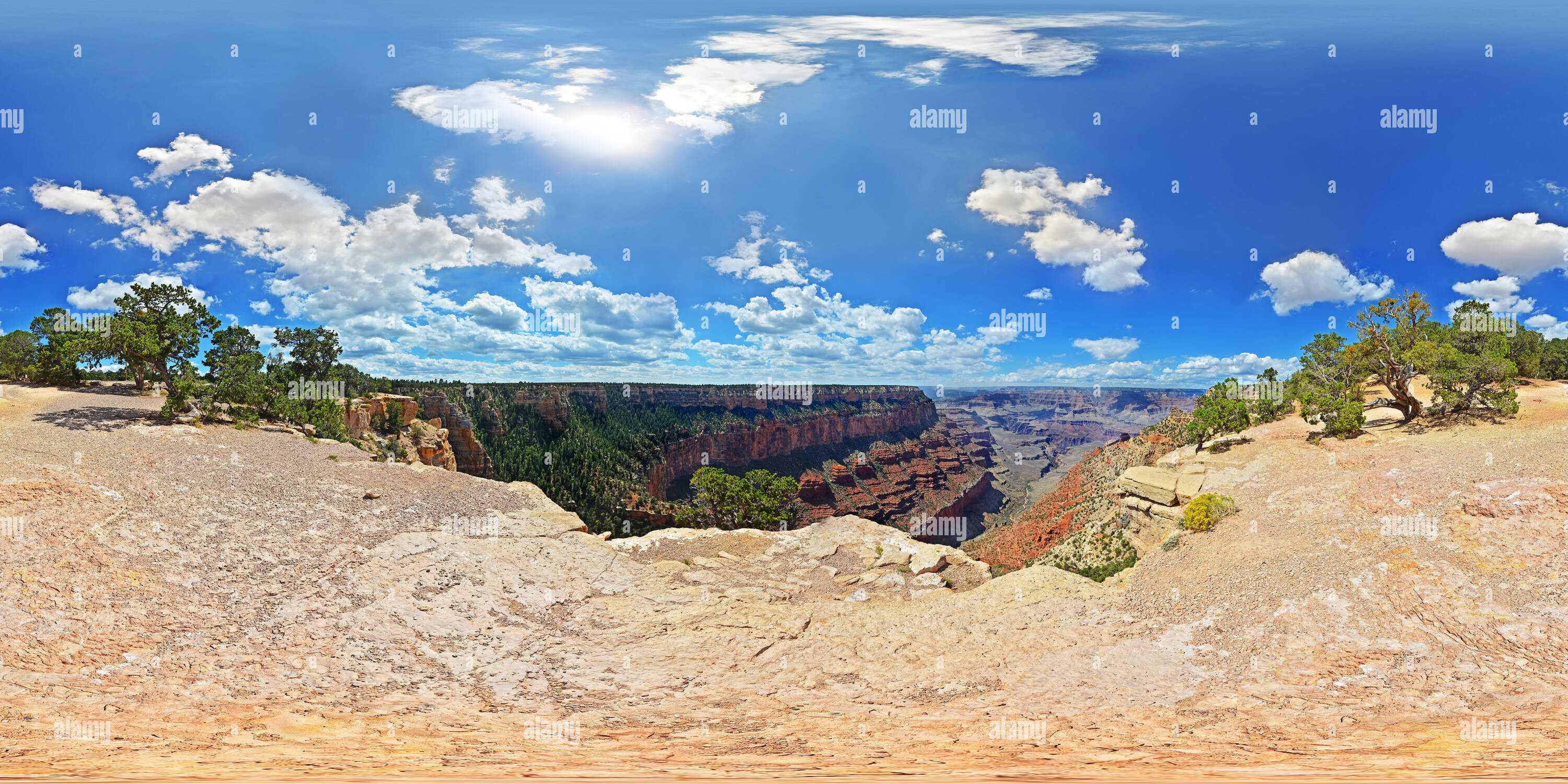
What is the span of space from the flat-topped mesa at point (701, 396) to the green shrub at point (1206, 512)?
8731 centimetres

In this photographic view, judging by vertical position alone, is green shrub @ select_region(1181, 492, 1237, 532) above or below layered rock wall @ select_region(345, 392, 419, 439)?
below

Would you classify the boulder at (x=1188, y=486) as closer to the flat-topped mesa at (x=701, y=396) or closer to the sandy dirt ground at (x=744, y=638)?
the sandy dirt ground at (x=744, y=638)

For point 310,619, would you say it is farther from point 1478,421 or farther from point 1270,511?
point 1478,421

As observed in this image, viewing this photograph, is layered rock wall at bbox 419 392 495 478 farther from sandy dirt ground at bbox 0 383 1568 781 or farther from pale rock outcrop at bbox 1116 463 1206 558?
pale rock outcrop at bbox 1116 463 1206 558

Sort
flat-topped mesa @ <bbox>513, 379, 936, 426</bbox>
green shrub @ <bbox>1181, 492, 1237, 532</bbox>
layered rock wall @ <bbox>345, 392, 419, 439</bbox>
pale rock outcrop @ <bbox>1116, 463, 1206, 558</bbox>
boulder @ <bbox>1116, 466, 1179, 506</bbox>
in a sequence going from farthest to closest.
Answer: flat-topped mesa @ <bbox>513, 379, 936, 426</bbox> < layered rock wall @ <bbox>345, 392, 419, 439</bbox> < boulder @ <bbox>1116, 466, 1179, 506</bbox> < pale rock outcrop @ <bbox>1116, 463, 1206, 558</bbox> < green shrub @ <bbox>1181, 492, 1237, 532</bbox>

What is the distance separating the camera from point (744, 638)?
1328 centimetres

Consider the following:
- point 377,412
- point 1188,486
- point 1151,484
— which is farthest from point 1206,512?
point 377,412

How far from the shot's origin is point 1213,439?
3162 centimetres

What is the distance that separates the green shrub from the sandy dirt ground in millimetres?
568

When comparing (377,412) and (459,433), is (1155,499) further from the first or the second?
(459,433)

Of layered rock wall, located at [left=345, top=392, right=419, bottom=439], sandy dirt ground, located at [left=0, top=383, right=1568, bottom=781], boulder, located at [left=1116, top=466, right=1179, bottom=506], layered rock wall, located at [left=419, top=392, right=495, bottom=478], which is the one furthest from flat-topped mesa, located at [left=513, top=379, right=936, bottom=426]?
boulder, located at [left=1116, top=466, right=1179, bottom=506]

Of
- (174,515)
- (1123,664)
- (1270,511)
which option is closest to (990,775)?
(1123,664)

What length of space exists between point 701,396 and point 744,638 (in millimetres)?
108858

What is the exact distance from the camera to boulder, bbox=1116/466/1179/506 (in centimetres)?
2241
